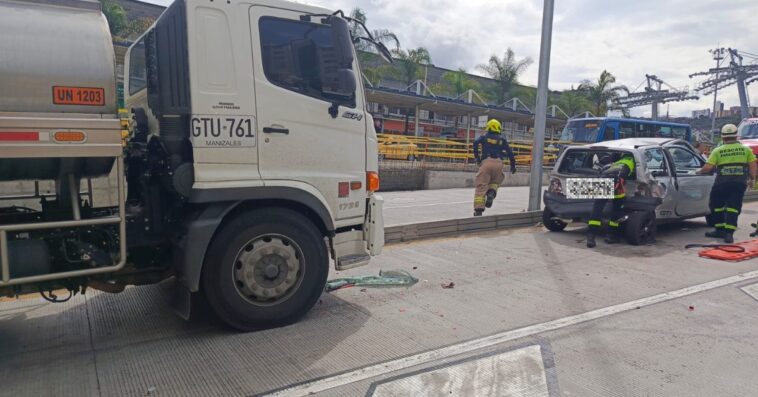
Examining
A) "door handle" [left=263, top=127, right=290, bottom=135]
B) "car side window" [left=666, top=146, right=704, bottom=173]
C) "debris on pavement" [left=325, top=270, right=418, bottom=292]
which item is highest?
"door handle" [left=263, top=127, right=290, bottom=135]

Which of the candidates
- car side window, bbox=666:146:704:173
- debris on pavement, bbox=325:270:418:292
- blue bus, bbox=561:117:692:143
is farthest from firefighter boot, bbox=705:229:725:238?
blue bus, bbox=561:117:692:143

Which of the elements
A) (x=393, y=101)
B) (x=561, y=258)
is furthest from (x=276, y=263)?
(x=393, y=101)

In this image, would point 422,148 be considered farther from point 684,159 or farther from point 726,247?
point 726,247

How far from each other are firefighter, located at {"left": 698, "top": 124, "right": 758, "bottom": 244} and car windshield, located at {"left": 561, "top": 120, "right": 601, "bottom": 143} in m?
13.4

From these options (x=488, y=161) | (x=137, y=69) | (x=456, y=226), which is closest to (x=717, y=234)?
(x=488, y=161)

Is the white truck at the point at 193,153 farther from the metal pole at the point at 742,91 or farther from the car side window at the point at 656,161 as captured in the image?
the metal pole at the point at 742,91

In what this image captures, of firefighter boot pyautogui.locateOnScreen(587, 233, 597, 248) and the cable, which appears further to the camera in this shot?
firefighter boot pyautogui.locateOnScreen(587, 233, 597, 248)

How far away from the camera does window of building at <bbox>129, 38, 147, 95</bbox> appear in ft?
14.9

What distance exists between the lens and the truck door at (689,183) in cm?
829

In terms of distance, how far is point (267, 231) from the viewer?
3932 millimetres

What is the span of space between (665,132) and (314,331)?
2500cm

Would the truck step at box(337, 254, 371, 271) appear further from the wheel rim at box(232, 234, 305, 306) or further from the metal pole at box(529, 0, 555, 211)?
the metal pole at box(529, 0, 555, 211)

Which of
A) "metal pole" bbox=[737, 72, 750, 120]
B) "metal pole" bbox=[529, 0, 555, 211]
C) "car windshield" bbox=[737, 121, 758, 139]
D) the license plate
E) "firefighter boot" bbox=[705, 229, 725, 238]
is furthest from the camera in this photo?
"metal pole" bbox=[737, 72, 750, 120]

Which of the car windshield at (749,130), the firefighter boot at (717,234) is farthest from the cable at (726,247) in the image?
the car windshield at (749,130)
